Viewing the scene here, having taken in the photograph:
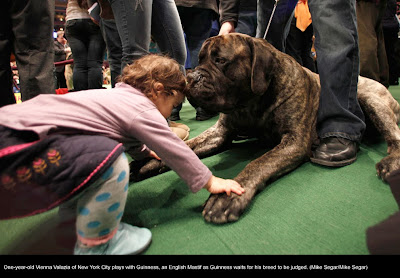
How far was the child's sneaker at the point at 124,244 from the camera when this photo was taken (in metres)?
0.86

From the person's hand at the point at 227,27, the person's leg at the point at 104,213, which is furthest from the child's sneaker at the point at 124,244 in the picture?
the person's hand at the point at 227,27

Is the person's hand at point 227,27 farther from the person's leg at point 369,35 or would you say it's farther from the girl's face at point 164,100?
the person's leg at point 369,35

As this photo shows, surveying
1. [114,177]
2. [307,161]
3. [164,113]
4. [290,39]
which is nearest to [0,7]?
[164,113]

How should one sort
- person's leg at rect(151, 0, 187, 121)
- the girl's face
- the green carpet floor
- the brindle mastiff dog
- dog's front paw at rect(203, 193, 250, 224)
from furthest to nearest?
person's leg at rect(151, 0, 187, 121), the brindle mastiff dog, the girl's face, dog's front paw at rect(203, 193, 250, 224), the green carpet floor

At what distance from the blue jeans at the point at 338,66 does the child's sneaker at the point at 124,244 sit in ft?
4.87

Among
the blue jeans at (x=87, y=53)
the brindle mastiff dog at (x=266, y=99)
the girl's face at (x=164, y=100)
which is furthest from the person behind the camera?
the blue jeans at (x=87, y=53)

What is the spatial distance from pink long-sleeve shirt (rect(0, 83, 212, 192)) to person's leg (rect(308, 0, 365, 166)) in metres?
1.12

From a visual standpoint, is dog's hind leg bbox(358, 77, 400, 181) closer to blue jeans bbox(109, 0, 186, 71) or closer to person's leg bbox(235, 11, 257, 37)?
person's leg bbox(235, 11, 257, 37)

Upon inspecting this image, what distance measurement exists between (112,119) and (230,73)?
3.12ft

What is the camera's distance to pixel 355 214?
1172mm

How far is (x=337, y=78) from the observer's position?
177 centimetres

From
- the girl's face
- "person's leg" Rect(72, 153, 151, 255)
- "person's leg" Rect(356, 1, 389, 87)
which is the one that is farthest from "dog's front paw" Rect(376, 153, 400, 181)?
"person's leg" Rect(356, 1, 389, 87)

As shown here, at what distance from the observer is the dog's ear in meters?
1.70
